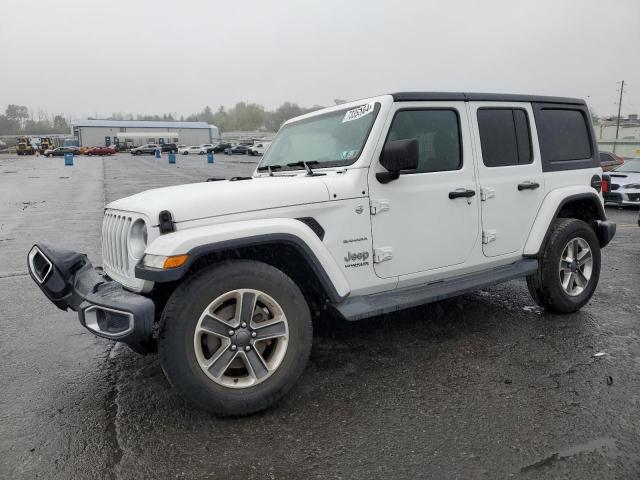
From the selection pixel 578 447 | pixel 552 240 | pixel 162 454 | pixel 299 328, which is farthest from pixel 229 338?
pixel 552 240

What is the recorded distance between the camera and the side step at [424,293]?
131 inches

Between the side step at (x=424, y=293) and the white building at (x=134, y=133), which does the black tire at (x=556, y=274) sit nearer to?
the side step at (x=424, y=293)

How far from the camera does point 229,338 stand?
2.90 metres

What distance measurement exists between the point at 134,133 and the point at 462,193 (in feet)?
322

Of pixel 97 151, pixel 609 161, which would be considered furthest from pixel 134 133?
pixel 609 161

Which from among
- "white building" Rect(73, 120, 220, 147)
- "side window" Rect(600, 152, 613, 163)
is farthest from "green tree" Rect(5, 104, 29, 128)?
"side window" Rect(600, 152, 613, 163)

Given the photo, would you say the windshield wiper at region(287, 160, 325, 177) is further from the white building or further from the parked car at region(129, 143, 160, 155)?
the white building

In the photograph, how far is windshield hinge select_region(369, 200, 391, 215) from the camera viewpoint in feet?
11.2

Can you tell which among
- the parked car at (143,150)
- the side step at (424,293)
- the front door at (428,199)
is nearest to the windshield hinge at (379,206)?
the front door at (428,199)

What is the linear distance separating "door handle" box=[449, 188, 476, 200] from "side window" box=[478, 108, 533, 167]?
14.4 inches

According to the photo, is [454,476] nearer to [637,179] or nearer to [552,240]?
[552,240]

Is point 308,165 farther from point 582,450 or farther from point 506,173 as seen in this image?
point 582,450

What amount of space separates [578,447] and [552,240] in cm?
224

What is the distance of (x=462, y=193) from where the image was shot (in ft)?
12.6
